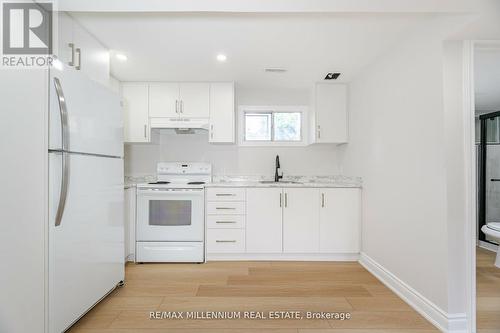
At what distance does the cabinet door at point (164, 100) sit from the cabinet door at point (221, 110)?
456 mm

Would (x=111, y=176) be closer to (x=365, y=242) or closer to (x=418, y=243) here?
(x=418, y=243)

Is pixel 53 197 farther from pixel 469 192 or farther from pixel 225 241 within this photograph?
pixel 469 192

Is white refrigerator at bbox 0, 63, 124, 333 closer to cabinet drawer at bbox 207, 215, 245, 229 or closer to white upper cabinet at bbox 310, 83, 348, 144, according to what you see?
cabinet drawer at bbox 207, 215, 245, 229

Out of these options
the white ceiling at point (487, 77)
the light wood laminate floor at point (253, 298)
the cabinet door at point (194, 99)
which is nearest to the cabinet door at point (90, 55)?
the cabinet door at point (194, 99)

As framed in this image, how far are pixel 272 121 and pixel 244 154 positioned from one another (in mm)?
627

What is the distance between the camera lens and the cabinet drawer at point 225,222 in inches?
124

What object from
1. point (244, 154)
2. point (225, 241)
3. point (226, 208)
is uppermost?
point (244, 154)

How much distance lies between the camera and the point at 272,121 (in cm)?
383

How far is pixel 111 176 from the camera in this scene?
215 cm

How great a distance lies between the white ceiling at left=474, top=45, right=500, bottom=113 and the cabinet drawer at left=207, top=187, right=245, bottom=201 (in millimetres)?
2410

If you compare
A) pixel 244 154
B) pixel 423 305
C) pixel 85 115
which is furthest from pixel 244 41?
pixel 423 305

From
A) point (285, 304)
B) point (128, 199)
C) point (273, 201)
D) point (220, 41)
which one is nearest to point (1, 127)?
point (220, 41)

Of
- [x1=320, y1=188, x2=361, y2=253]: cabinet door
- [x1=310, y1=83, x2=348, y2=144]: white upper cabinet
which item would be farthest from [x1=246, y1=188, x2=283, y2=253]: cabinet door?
[x1=310, y1=83, x2=348, y2=144]: white upper cabinet

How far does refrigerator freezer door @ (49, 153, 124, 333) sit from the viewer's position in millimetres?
1570
